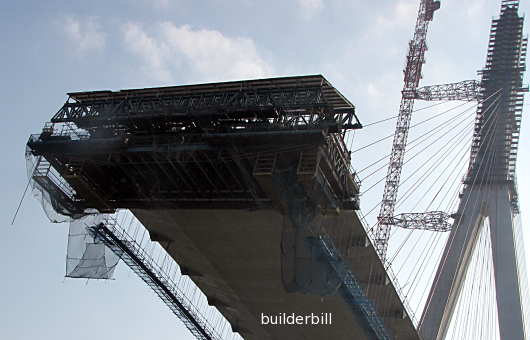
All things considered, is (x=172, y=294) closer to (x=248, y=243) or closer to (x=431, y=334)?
(x=248, y=243)

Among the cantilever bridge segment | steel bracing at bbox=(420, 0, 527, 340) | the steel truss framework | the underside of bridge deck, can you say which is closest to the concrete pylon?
steel bracing at bbox=(420, 0, 527, 340)

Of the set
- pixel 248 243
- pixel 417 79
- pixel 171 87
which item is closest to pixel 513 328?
pixel 248 243

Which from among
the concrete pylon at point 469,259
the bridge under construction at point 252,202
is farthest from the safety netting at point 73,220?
the concrete pylon at point 469,259

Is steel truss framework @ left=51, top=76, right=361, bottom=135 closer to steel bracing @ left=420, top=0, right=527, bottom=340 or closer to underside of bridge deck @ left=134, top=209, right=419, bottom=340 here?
underside of bridge deck @ left=134, top=209, right=419, bottom=340

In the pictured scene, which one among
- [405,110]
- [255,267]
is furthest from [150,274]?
[405,110]

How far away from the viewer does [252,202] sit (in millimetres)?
32625

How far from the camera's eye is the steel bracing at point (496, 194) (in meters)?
40.7

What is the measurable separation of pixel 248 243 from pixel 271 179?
8.65 meters

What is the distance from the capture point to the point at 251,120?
3116 cm

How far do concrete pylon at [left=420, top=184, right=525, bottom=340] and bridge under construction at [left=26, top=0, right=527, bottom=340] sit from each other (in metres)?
0.08

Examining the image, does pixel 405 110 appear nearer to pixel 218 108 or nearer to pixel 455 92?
pixel 455 92

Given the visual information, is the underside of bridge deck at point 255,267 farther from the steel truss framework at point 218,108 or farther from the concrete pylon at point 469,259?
the steel truss framework at point 218,108

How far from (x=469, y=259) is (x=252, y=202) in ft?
58.9

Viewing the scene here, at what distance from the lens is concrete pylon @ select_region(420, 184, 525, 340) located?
132 ft
